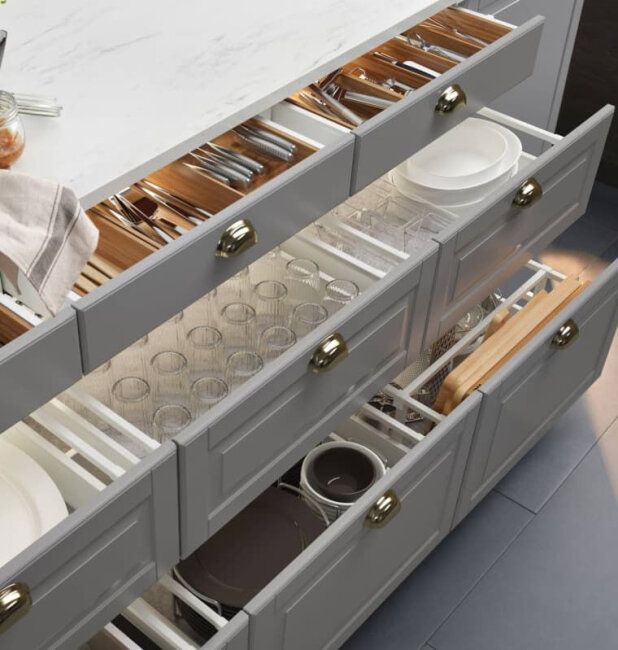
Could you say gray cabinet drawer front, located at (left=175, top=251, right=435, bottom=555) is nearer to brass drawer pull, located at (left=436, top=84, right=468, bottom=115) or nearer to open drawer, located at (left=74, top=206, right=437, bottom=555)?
open drawer, located at (left=74, top=206, right=437, bottom=555)

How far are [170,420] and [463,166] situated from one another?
798 mm

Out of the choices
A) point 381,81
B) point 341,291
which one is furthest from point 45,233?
point 381,81

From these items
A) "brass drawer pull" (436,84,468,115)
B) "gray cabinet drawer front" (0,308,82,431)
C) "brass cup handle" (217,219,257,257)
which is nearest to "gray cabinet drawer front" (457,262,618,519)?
"brass drawer pull" (436,84,468,115)

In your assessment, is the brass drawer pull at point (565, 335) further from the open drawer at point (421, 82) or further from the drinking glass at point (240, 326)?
the drinking glass at point (240, 326)

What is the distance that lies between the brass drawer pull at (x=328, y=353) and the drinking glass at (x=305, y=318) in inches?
7.5

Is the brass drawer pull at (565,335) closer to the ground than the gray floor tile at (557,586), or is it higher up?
higher up

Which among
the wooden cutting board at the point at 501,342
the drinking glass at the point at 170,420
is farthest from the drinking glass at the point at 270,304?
the wooden cutting board at the point at 501,342

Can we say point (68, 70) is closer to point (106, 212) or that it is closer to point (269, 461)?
point (106, 212)

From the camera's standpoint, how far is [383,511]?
171 centimetres

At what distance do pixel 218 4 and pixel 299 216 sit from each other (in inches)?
17.9

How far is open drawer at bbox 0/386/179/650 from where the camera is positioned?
1.31m

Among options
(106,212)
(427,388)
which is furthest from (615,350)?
(106,212)

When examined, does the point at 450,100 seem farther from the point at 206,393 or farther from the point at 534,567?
the point at 534,567

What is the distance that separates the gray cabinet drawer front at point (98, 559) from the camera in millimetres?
1307
